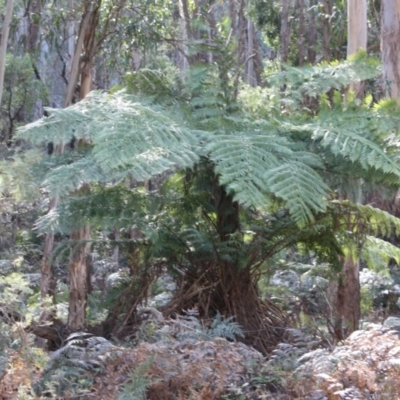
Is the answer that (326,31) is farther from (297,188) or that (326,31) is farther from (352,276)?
(297,188)

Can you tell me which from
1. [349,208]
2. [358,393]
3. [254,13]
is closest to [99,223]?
[349,208]

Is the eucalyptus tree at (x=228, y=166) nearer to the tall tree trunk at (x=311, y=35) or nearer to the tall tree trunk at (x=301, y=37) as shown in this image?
the tall tree trunk at (x=301, y=37)

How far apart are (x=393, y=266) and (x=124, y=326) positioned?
9.00 metres

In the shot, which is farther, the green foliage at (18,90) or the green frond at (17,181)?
the green foliage at (18,90)

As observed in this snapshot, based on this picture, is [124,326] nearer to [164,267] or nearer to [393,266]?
[164,267]

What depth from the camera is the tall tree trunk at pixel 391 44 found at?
11586 millimetres

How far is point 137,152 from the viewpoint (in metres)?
3.96

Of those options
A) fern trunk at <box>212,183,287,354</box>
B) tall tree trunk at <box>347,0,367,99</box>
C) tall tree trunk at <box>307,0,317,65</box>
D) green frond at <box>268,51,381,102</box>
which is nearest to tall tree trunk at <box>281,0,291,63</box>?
tall tree trunk at <box>307,0,317,65</box>

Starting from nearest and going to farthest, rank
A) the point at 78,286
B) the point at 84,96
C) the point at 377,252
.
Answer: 1. the point at 377,252
2. the point at 78,286
3. the point at 84,96

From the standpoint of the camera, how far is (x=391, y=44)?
38.9 feet

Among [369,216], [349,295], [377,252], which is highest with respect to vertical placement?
[369,216]

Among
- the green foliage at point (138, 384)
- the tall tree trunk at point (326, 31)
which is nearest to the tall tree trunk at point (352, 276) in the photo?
the green foliage at point (138, 384)

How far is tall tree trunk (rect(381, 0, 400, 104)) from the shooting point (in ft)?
38.0

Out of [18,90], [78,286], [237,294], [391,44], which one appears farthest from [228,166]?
[18,90]
